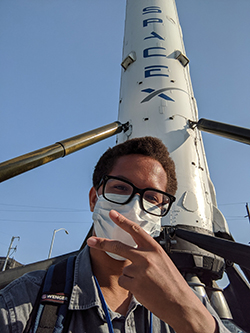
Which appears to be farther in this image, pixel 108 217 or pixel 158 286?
pixel 108 217

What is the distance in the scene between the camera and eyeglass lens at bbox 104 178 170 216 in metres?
1.74

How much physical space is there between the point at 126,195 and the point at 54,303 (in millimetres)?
815

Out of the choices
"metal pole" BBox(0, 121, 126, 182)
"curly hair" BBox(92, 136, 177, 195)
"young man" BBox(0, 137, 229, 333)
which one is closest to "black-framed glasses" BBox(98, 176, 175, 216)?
"young man" BBox(0, 137, 229, 333)

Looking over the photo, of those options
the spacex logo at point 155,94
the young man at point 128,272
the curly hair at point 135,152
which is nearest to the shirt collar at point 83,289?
the young man at point 128,272

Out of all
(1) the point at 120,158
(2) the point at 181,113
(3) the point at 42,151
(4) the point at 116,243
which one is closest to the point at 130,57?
(2) the point at 181,113

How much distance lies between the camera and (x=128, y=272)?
1.06 m

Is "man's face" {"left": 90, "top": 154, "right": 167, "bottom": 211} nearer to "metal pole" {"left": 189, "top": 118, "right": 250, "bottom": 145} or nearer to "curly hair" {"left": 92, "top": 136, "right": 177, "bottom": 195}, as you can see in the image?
"curly hair" {"left": 92, "top": 136, "right": 177, "bottom": 195}

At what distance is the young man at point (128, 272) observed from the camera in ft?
3.41

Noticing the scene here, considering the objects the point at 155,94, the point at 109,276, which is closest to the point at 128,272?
the point at 109,276

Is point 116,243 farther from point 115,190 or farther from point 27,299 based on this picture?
point 115,190

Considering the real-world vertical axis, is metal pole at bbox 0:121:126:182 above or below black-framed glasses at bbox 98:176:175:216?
above

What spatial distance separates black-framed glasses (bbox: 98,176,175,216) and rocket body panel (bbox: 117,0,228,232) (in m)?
2.39

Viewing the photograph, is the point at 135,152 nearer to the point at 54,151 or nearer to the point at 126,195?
the point at 126,195

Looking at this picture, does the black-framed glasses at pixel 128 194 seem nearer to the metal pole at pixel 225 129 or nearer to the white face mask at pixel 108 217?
the white face mask at pixel 108 217
